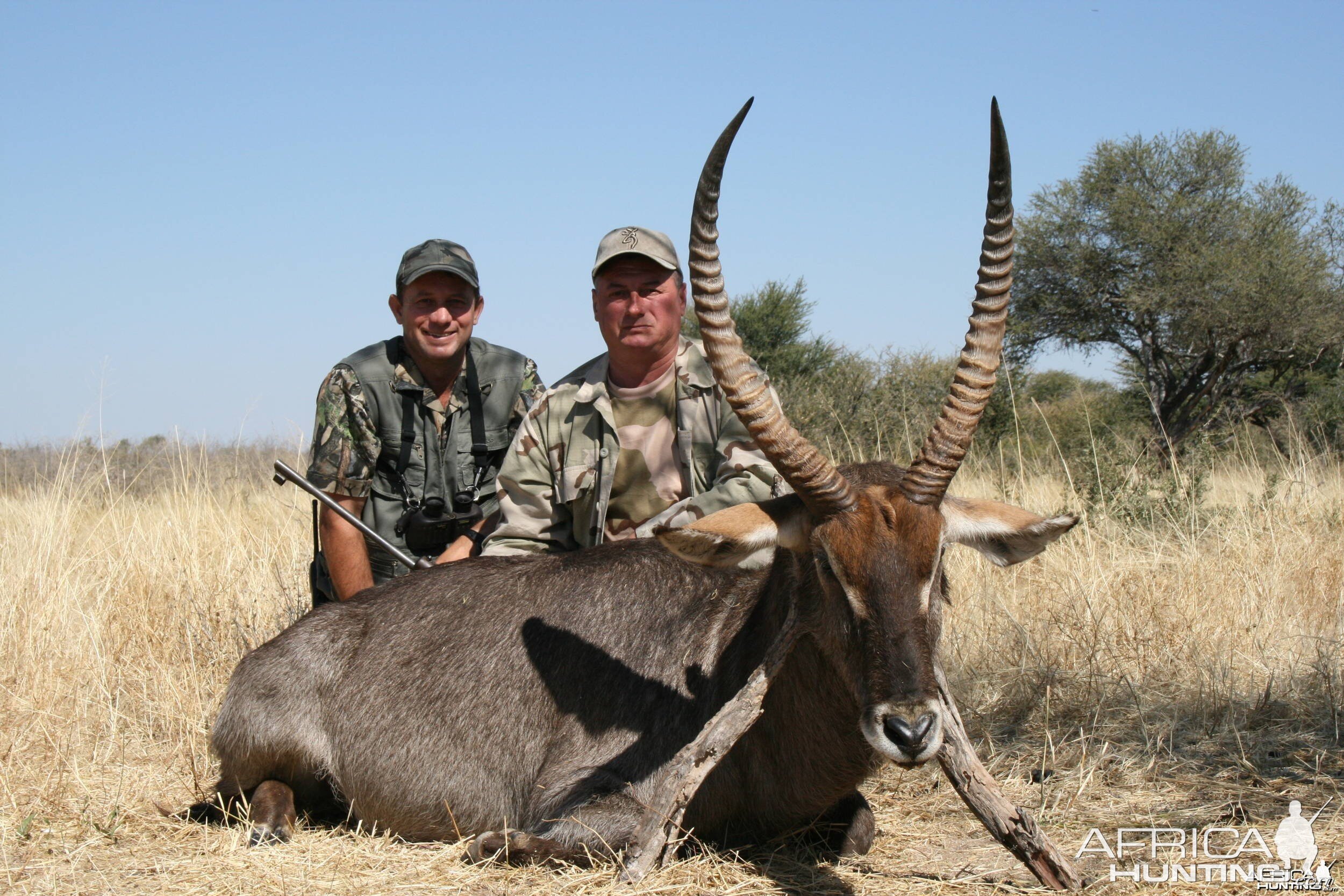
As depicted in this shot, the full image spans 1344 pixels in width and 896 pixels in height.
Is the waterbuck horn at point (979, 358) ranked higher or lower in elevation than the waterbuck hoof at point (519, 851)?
higher

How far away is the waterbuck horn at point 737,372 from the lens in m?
4.03

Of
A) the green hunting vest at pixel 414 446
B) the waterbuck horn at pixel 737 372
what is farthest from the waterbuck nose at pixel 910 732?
the green hunting vest at pixel 414 446

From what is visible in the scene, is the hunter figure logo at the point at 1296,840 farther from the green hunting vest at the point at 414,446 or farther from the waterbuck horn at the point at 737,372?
the green hunting vest at the point at 414,446

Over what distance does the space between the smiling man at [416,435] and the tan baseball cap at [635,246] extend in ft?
3.95

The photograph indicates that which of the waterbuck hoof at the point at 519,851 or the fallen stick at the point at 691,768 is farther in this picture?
the waterbuck hoof at the point at 519,851

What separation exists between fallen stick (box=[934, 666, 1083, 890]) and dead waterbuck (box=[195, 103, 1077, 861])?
362mm

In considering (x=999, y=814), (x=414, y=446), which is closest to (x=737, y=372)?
(x=999, y=814)

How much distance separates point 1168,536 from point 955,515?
5890mm

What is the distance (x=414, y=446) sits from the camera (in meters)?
7.42

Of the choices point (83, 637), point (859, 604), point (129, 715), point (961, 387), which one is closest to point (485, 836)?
point (859, 604)

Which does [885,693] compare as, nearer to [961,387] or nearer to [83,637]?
[961,387]

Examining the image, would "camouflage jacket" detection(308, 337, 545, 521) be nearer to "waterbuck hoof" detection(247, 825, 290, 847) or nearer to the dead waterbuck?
the dead waterbuck

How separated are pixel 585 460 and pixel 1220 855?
3666mm

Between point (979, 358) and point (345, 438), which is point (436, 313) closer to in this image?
point (345, 438)
